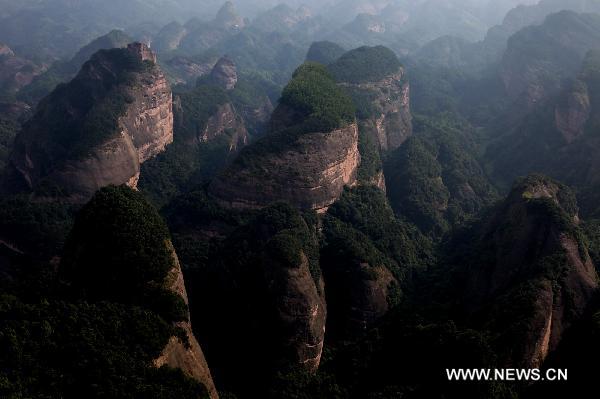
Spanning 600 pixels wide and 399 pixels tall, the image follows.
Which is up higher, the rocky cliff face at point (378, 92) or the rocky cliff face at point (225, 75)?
the rocky cliff face at point (378, 92)

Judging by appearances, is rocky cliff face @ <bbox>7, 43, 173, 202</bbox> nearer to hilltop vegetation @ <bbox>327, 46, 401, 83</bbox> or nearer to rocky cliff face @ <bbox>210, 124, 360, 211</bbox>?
rocky cliff face @ <bbox>210, 124, 360, 211</bbox>

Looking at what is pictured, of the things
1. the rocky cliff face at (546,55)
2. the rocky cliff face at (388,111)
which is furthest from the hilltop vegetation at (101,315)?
the rocky cliff face at (546,55)

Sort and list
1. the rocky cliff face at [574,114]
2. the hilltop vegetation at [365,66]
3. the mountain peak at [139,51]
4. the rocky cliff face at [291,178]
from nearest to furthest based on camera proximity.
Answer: the rocky cliff face at [291,178]
the mountain peak at [139,51]
the rocky cliff face at [574,114]
the hilltop vegetation at [365,66]

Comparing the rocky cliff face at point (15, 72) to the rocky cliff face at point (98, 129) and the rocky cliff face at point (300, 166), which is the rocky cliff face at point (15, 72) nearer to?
the rocky cliff face at point (98, 129)

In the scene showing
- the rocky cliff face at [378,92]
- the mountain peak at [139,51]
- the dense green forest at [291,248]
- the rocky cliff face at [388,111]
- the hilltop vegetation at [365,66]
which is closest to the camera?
the dense green forest at [291,248]

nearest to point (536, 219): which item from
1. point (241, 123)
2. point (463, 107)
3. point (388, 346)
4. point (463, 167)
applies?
point (388, 346)

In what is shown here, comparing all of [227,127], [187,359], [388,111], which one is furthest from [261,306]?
[388,111]

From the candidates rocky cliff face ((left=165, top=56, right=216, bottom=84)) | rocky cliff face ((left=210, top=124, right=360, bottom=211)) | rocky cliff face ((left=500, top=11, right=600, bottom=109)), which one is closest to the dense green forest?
rocky cliff face ((left=210, top=124, right=360, bottom=211))

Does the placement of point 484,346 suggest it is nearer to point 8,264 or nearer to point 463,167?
point 8,264
